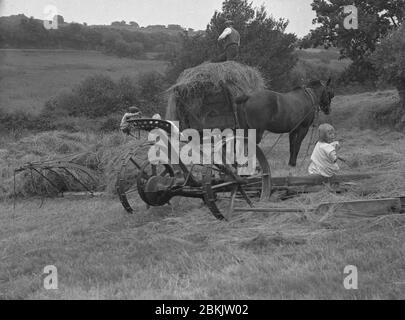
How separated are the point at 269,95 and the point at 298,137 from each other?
1301 millimetres

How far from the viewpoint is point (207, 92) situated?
9.40 meters

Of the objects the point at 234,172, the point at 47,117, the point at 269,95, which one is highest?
the point at 269,95

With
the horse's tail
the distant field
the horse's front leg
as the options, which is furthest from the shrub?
the horse's tail

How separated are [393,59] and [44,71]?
2001 cm

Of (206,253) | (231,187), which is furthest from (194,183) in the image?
(206,253)

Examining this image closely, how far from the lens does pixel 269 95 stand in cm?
1052

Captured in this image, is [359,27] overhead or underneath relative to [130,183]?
overhead

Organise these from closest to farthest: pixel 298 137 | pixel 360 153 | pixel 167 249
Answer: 1. pixel 167 249
2. pixel 360 153
3. pixel 298 137

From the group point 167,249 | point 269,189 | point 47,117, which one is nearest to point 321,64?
point 47,117

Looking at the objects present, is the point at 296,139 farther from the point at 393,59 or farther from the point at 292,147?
the point at 393,59

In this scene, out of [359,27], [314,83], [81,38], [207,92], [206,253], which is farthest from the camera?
[81,38]

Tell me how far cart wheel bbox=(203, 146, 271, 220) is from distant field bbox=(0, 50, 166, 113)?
20.3m

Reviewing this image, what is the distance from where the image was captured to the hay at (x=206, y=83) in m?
9.21
